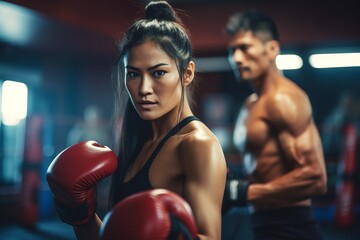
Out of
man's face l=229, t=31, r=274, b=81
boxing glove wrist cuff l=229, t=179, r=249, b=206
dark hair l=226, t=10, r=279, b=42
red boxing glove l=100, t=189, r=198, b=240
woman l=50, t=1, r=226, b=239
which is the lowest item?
boxing glove wrist cuff l=229, t=179, r=249, b=206

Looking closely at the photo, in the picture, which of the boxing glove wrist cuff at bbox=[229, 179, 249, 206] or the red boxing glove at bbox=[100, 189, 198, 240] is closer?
the red boxing glove at bbox=[100, 189, 198, 240]

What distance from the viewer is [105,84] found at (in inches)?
315

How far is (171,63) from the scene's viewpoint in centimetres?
118

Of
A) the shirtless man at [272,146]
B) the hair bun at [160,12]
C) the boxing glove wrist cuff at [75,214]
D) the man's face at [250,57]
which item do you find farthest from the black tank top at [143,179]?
the man's face at [250,57]

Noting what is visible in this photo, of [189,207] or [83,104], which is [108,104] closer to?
[83,104]

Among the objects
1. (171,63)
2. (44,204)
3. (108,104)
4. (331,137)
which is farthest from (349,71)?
(171,63)

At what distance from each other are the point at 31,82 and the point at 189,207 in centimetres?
690

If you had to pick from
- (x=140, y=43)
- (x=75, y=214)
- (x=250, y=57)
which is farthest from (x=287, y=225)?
(x=140, y=43)

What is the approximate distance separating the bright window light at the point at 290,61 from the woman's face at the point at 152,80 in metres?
5.79

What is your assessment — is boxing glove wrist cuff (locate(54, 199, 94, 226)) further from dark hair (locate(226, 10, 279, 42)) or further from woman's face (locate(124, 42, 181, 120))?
dark hair (locate(226, 10, 279, 42))

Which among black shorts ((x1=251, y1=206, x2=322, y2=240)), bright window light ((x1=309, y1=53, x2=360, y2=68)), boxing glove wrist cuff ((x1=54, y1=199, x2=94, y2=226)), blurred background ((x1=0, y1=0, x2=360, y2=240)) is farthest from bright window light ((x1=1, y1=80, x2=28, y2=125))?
boxing glove wrist cuff ((x1=54, y1=199, x2=94, y2=226))

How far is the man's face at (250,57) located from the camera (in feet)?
7.26

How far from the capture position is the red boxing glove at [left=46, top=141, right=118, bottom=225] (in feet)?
3.89

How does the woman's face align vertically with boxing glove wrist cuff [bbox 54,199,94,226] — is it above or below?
above
